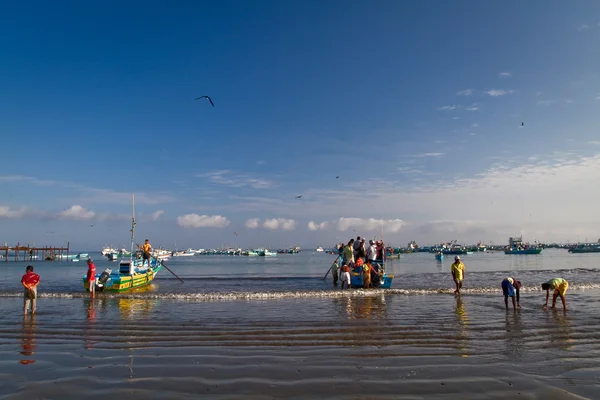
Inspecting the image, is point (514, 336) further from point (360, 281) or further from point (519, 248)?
point (519, 248)

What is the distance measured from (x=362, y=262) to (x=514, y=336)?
1276 centimetres

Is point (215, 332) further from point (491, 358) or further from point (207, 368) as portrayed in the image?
point (491, 358)

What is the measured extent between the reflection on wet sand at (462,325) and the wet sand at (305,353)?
0.03 meters

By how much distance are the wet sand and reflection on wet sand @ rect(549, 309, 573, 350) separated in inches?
1.1

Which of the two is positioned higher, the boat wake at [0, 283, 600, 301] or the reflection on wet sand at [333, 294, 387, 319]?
the reflection on wet sand at [333, 294, 387, 319]

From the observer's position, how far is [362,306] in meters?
16.4

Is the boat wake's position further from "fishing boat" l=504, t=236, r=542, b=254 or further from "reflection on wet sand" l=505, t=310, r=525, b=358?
"fishing boat" l=504, t=236, r=542, b=254

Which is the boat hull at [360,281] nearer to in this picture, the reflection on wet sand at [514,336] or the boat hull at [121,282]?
the reflection on wet sand at [514,336]

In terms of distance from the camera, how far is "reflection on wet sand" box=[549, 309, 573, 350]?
934 cm

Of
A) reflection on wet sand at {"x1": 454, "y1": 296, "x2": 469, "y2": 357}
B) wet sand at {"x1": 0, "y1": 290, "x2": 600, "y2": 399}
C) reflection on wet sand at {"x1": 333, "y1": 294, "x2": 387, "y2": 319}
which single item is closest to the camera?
wet sand at {"x1": 0, "y1": 290, "x2": 600, "y2": 399}

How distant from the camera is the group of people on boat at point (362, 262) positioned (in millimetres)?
22484

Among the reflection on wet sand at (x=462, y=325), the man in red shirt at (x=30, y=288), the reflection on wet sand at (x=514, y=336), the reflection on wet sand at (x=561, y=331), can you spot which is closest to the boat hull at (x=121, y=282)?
the man in red shirt at (x=30, y=288)

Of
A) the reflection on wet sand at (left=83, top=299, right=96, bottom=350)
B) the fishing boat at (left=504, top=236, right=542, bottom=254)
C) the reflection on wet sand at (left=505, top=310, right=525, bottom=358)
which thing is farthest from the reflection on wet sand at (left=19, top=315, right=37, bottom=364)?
the fishing boat at (left=504, top=236, right=542, bottom=254)

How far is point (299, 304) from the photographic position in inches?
675
